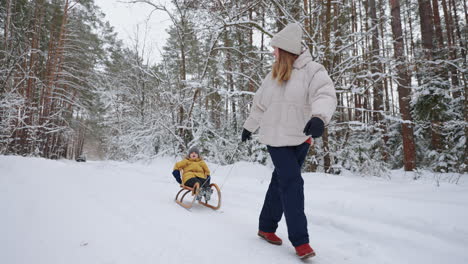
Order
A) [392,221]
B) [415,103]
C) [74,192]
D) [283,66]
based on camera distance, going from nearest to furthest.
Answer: [283,66] → [392,221] → [74,192] → [415,103]

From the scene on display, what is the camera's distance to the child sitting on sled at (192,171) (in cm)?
374

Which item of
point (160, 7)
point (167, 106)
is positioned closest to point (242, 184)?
point (167, 106)

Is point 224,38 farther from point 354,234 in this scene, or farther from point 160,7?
point 354,234

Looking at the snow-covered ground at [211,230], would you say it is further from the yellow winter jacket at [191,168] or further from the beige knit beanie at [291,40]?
the beige knit beanie at [291,40]

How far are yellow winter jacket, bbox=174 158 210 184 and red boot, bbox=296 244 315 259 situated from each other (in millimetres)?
2291

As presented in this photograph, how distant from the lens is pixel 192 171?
12.7 ft

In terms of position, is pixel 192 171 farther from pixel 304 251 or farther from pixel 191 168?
pixel 304 251

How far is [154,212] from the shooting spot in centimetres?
281

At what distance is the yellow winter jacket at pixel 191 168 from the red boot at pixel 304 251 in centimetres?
229

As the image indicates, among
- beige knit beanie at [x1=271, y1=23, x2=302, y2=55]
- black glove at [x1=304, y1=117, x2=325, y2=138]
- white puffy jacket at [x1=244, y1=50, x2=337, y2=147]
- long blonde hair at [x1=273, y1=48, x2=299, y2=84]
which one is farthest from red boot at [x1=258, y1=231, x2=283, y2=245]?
beige knit beanie at [x1=271, y1=23, x2=302, y2=55]

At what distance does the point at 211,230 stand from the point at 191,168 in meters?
1.59

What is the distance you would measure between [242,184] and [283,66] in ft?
13.1

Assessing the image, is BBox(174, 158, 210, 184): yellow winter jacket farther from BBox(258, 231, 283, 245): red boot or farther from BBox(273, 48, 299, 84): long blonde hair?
BBox(273, 48, 299, 84): long blonde hair

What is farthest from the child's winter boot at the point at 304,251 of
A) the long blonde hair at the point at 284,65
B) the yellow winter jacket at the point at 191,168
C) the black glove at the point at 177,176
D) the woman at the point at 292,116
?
the black glove at the point at 177,176
